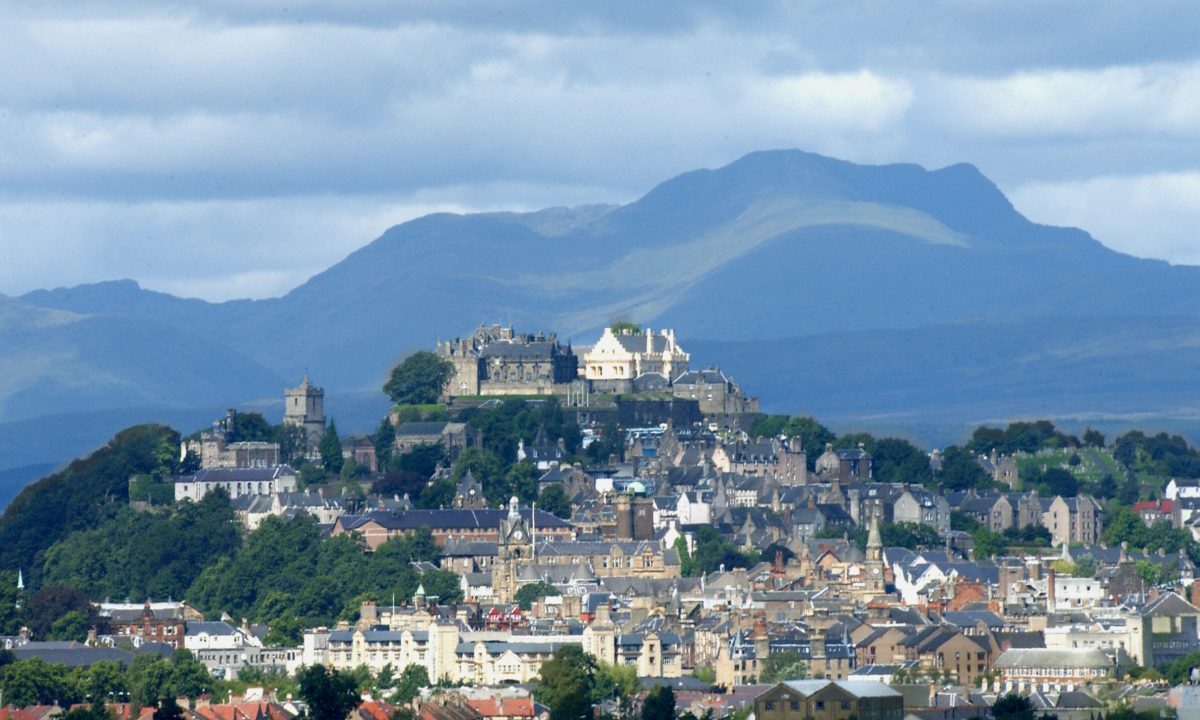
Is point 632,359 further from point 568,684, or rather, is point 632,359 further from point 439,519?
point 568,684

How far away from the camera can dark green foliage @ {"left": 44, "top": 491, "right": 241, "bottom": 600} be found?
13325cm

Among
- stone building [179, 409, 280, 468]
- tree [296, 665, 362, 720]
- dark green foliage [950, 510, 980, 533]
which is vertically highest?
stone building [179, 409, 280, 468]

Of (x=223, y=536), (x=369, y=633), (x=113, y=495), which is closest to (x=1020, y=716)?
(x=369, y=633)

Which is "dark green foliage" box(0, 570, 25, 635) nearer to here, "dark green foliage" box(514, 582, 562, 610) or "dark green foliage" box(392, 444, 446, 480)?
"dark green foliage" box(514, 582, 562, 610)

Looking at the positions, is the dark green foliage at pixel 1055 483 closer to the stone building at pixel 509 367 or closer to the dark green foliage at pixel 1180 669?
the stone building at pixel 509 367

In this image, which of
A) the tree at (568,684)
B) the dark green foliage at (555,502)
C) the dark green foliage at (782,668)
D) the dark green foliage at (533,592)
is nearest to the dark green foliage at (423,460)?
the dark green foliage at (555,502)

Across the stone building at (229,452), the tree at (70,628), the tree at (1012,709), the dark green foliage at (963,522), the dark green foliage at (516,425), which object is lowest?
the tree at (1012,709)

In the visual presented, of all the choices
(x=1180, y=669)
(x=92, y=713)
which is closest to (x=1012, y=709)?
(x=1180, y=669)

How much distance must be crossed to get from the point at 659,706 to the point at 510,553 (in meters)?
38.5

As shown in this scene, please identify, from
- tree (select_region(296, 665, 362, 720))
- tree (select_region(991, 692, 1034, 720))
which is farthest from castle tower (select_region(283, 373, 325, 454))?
tree (select_region(991, 692, 1034, 720))

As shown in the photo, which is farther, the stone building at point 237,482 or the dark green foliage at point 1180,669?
the stone building at point 237,482

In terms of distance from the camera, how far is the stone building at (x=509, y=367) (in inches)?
6147

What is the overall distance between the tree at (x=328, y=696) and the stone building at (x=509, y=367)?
5934 cm

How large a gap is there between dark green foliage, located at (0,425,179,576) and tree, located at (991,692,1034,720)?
5785 centimetres
